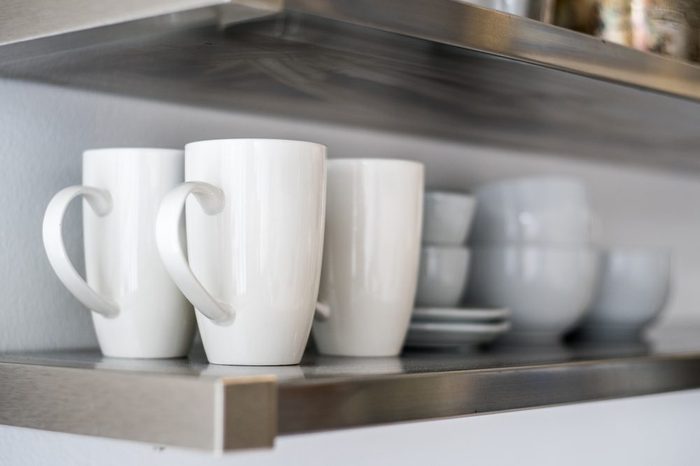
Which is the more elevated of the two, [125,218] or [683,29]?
[683,29]

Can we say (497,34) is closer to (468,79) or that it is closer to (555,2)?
(468,79)

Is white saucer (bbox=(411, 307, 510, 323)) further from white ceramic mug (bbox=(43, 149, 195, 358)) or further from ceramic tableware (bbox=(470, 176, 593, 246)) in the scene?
white ceramic mug (bbox=(43, 149, 195, 358))

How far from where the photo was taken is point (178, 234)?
0.59 m

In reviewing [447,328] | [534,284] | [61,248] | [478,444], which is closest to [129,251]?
[61,248]

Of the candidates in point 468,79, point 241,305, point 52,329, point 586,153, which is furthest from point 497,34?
point 586,153

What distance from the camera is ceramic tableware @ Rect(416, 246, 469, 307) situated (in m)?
0.88

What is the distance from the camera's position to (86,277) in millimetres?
716

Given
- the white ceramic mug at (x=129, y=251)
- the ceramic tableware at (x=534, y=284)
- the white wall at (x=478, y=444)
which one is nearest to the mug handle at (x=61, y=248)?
the white ceramic mug at (x=129, y=251)

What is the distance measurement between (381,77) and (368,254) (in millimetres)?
137

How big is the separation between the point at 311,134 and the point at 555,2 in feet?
0.86

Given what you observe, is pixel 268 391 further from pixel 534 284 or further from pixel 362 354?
pixel 534 284

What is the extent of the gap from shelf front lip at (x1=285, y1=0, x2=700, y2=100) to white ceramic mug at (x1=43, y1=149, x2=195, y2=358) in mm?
188

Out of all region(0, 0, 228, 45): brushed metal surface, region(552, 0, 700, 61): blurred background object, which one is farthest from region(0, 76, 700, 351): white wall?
region(552, 0, 700, 61): blurred background object

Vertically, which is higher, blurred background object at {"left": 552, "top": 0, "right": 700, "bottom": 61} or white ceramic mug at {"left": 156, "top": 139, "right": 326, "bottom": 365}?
blurred background object at {"left": 552, "top": 0, "right": 700, "bottom": 61}
